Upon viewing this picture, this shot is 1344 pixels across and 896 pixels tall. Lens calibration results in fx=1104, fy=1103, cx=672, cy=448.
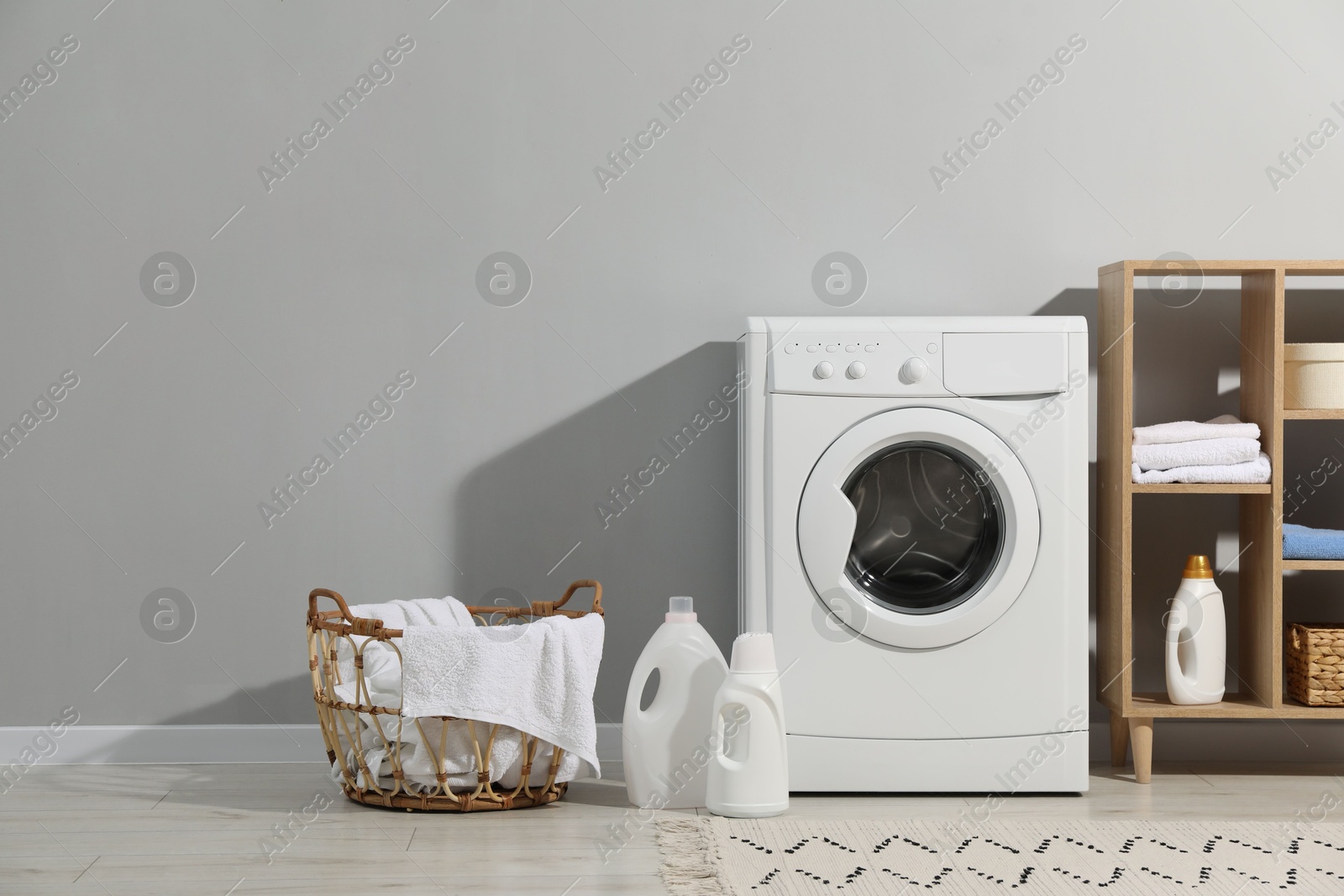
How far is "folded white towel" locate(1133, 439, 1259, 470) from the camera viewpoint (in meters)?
2.09

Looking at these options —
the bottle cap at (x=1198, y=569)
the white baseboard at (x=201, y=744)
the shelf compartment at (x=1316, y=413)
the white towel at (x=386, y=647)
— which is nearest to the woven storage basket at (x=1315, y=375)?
the shelf compartment at (x=1316, y=413)

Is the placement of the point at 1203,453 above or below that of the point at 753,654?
above

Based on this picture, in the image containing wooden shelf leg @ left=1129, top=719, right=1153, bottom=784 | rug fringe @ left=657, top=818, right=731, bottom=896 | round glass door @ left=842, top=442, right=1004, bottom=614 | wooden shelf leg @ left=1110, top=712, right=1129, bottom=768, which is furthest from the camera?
wooden shelf leg @ left=1110, top=712, right=1129, bottom=768

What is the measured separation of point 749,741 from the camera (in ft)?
6.00

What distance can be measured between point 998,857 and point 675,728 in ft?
1.84

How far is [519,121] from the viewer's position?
2344mm

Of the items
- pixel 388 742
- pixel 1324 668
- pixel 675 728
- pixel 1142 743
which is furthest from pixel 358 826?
Answer: pixel 1324 668

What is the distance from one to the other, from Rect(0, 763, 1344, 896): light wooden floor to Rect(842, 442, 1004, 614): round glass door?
0.38m

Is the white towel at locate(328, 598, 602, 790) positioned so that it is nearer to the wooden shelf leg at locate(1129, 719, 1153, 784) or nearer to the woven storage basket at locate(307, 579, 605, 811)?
the woven storage basket at locate(307, 579, 605, 811)

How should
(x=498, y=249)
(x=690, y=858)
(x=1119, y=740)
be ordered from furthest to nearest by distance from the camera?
(x=498, y=249) < (x=1119, y=740) < (x=690, y=858)

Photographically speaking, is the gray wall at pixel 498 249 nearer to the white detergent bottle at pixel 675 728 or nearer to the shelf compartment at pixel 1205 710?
the shelf compartment at pixel 1205 710

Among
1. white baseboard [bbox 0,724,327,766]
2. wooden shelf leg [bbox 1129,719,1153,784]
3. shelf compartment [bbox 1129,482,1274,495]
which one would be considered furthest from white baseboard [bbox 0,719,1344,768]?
shelf compartment [bbox 1129,482,1274,495]

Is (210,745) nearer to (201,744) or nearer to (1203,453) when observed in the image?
(201,744)

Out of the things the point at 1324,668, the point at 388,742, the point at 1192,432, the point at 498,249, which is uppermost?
the point at 498,249
